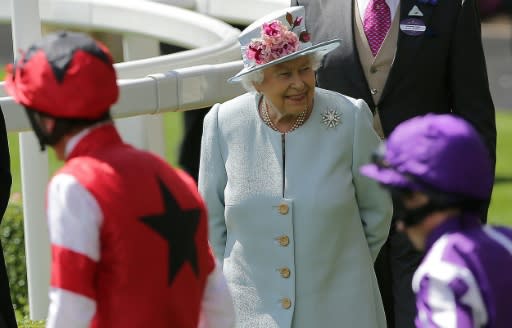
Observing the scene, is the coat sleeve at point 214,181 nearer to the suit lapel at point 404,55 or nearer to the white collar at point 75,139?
the suit lapel at point 404,55

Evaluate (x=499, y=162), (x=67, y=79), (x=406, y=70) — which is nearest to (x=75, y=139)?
(x=67, y=79)

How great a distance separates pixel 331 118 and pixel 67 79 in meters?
1.72

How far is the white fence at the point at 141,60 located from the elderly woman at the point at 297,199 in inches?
39.4

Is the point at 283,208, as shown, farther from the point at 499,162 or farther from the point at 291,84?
the point at 499,162

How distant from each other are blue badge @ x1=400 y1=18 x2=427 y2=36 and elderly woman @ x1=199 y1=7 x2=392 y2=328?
0.63m

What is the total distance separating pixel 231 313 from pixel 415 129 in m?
0.76

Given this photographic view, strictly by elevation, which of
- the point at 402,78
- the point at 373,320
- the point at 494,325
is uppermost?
the point at 402,78

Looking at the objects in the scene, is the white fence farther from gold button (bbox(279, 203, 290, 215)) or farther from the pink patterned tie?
gold button (bbox(279, 203, 290, 215))

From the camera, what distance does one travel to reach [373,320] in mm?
5277

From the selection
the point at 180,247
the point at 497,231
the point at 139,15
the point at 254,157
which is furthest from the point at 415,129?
the point at 139,15

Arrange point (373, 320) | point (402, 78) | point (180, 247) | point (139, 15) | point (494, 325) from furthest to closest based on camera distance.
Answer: point (139, 15) → point (402, 78) → point (373, 320) → point (180, 247) → point (494, 325)

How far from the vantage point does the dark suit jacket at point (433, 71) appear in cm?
579

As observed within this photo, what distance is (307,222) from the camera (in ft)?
17.1

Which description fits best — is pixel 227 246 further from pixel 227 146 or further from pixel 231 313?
pixel 231 313
